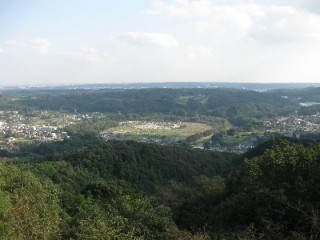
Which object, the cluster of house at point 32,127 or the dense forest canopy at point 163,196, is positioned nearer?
the dense forest canopy at point 163,196

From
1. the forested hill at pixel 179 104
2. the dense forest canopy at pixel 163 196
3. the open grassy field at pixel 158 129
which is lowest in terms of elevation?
the open grassy field at pixel 158 129

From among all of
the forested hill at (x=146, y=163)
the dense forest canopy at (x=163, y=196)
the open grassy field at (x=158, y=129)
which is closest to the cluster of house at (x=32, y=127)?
the open grassy field at (x=158, y=129)

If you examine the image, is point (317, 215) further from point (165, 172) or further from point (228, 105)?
point (228, 105)

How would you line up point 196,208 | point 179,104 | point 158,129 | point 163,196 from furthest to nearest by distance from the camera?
point 179,104 < point 158,129 < point 163,196 < point 196,208

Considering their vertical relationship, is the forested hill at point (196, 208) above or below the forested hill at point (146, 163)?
above

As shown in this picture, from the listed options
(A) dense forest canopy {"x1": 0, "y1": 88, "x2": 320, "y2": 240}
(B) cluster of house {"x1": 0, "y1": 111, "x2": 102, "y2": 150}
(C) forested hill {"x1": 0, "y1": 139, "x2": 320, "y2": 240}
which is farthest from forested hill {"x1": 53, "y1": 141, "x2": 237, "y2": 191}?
(B) cluster of house {"x1": 0, "y1": 111, "x2": 102, "y2": 150}

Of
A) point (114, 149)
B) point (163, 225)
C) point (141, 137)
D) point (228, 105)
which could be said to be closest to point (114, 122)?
point (141, 137)

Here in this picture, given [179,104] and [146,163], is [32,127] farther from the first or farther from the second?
[146,163]

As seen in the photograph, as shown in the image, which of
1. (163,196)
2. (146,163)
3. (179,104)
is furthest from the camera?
(179,104)

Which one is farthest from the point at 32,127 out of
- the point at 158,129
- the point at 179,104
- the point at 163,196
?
the point at 163,196

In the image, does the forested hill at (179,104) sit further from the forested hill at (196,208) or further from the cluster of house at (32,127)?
the forested hill at (196,208)

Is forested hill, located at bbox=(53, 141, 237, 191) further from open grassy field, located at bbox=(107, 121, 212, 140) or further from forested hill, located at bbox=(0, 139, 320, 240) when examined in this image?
open grassy field, located at bbox=(107, 121, 212, 140)
